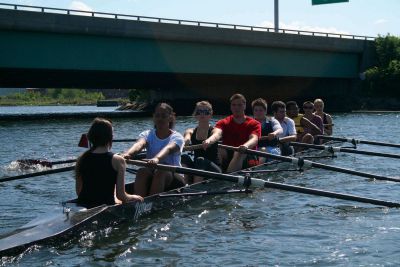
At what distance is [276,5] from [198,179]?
1487 inches

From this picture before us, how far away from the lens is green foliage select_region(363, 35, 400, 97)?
5288 centimetres

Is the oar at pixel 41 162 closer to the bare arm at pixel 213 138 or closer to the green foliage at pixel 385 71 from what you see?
the bare arm at pixel 213 138

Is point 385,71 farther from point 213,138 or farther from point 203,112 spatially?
point 203,112

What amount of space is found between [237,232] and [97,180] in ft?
7.55

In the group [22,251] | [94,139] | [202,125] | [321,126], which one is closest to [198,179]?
[202,125]

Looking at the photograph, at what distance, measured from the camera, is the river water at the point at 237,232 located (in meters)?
7.31

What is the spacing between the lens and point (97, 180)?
766 centimetres

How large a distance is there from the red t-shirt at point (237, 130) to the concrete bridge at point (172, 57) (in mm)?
22792

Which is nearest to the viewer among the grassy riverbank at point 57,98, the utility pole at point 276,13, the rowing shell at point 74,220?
the rowing shell at point 74,220

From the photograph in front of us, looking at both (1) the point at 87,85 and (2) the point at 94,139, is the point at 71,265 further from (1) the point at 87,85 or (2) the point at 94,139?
(1) the point at 87,85

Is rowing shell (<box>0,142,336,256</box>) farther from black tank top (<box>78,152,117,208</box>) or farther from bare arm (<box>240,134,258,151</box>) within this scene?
bare arm (<box>240,134,258,151</box>)

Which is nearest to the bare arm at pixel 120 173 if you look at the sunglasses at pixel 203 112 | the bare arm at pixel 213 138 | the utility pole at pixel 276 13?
the bare arm at pixel 213 138

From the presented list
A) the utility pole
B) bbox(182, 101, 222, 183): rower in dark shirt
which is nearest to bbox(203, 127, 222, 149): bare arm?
bbox(182, 101, 222, 183): rower in dark shirt

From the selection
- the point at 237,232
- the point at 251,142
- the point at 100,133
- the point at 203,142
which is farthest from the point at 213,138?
the point at 100,133
